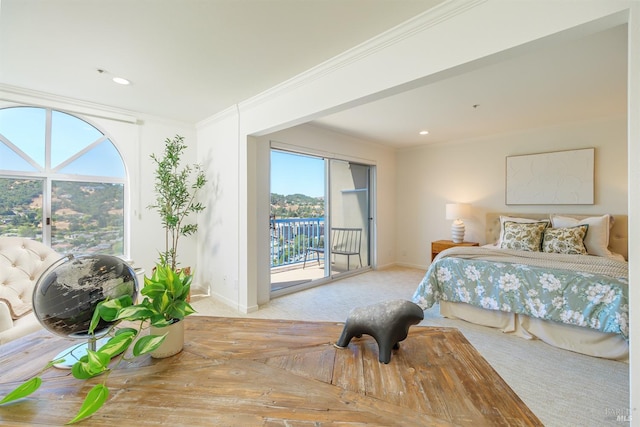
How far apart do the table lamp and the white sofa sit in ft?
16.4

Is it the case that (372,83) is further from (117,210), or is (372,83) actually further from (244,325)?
(117,210)

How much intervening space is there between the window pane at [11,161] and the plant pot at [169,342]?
3161 mm

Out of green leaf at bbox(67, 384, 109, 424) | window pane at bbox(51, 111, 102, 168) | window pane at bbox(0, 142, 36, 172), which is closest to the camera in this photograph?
green leaf at bbox(67, 384, 109, 424)

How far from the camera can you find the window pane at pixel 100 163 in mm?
3065

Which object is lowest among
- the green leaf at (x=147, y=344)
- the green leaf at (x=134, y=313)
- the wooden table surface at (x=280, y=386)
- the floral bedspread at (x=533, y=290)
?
the floral bedspread at (x=533, y=290)

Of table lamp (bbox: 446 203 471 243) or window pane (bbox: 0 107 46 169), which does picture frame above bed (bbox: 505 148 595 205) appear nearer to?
table lamp (bbox: 446 203 471 243)

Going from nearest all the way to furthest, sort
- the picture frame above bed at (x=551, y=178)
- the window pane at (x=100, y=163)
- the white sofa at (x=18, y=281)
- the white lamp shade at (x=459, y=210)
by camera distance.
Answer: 1. the white sofa at (x=18, y=281)
2. the window pane at (x=100, y=163)
3. the picture frame above bed at (x=551, y=178)
4. the white lamp shade at (x=459, y=210)

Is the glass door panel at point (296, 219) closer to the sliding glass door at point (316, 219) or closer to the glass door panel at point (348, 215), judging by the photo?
the sliding glass door at point (316, 219)

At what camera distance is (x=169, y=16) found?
1695mm

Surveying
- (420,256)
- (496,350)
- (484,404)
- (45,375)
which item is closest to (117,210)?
(45,375)

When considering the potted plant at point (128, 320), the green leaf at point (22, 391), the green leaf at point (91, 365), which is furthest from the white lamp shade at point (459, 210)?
the green leaf at point (22, 391)

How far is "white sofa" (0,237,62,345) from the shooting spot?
5.78 feet

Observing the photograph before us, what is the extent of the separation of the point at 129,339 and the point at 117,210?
3.32m

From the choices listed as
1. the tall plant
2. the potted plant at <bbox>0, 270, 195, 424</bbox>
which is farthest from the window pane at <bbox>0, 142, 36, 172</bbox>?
the potted plant at <bbox>0, 270, 195, 424</bbox>
